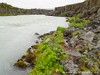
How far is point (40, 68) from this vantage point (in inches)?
583

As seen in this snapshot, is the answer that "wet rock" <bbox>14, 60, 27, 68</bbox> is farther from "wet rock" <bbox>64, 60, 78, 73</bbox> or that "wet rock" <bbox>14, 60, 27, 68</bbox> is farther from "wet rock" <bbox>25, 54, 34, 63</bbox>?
"wet rock" <bbox>64, 60, 78, 73</bbox>

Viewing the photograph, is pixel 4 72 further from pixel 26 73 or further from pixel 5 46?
pixel 5 46

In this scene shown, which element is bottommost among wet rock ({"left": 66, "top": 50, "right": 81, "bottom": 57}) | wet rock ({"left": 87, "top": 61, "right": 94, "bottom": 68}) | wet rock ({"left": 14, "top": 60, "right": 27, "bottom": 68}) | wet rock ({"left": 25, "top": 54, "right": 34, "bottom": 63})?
wet rock ({"left": 14, "top": 60, "right": 27, "bottom": 68})

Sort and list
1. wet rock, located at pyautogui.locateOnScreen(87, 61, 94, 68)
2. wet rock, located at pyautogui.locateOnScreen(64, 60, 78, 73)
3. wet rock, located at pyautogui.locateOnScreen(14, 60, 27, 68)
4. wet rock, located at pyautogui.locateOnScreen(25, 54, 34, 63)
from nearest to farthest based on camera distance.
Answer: wet rock, located at pyautogui.locateOnScreen(64, 60, 78, 73) < wet rock, located at pyautogui.locateOnScreen(87, 61, 94, 68) < wet rock, located at pyautogui.locateOnScreen(14, 60, 27, 68) < wet rock, located at pyautogui.locateOnScreen(25, 54, 34, 63)

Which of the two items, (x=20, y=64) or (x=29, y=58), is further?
(x=29, y=58)

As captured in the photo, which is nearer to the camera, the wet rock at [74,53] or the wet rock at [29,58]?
the wet rock at [74,53]

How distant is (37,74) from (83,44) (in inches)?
294

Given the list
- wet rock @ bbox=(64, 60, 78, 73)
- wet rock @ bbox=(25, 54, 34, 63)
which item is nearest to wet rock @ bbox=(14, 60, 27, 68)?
wet rock @ bbox=(25, 54, 34, 63)

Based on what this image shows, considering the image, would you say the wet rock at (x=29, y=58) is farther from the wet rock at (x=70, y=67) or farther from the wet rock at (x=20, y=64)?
the wet rock at (x=70, y=67)

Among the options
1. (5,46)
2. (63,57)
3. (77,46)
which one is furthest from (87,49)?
(5,46)

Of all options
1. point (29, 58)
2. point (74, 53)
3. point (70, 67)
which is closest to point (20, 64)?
point (29, 58)

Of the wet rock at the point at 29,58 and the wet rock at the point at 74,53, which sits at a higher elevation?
the wet rock at the point at 74,53

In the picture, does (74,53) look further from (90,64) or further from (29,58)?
(29,58)

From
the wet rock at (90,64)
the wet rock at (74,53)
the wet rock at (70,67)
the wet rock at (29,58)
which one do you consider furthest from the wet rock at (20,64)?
the wet rock at (90,64)
